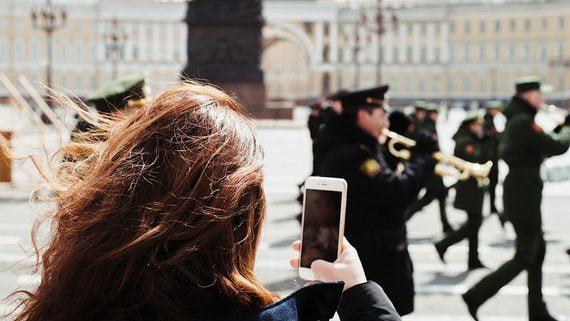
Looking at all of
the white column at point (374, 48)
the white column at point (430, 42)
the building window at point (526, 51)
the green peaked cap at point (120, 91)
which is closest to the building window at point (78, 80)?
the white column at point (374, 48)

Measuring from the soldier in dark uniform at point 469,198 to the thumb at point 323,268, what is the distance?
290 inches

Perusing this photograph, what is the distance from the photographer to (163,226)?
147cm

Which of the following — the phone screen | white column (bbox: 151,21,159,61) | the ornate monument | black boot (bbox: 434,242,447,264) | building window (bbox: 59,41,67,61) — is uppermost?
white column (bbox: 151,21,159,61)

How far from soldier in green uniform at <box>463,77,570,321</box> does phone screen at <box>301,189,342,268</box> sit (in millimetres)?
4323

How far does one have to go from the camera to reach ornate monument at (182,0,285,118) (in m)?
34.6

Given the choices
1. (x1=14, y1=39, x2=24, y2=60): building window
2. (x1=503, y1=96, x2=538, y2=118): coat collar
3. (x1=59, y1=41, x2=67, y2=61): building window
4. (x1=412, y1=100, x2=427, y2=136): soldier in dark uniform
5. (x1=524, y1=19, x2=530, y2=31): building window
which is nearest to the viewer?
(x1=503, y1=96, x2=538, y2=118): coat collar

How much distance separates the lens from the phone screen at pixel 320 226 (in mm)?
1989

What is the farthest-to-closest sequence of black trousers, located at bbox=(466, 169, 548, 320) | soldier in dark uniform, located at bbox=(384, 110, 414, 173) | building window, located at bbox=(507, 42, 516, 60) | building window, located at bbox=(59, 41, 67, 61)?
building window, located at bbox=(59, 41, 67, 61) → building window, located at bbox=(507, 42, 516, 60) → black trousers, located at bbox=(466, 169, 548, 320) → soldier in dark uniform, located at bbox=(384, 110, 414, 173)

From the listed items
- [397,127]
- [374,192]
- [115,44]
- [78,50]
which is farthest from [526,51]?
[374,192]

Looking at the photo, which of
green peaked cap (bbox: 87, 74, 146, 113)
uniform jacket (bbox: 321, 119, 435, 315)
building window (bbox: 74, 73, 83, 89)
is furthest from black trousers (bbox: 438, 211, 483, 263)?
building window (bbox: 74, 73, 83, 89)

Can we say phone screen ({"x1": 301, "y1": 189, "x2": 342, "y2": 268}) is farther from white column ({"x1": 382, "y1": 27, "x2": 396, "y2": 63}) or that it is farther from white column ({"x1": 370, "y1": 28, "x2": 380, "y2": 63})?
white column ({"x1": 382, "y1": 27, "x2": 396, "y2": 63})

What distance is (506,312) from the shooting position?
22.8 feet

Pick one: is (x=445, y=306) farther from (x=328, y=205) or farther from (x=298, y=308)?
(x=298, y=308)

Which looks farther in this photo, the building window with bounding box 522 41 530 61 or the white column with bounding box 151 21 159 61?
the white column with bounding box 151 21 159 61
